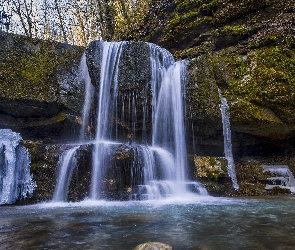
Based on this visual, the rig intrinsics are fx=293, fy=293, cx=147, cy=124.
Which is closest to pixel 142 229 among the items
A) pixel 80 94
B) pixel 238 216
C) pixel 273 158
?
pixel 238 216

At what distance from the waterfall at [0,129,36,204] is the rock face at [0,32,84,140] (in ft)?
8.54

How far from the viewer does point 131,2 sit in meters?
24.0

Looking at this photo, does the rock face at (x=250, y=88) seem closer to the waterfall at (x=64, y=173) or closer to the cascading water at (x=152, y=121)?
the cascading water at (x=152, y=121)

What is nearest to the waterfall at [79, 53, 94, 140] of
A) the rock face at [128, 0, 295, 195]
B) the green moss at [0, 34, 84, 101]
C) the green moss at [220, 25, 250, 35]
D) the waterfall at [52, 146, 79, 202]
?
the green moss at [0, 34, 84, 101]

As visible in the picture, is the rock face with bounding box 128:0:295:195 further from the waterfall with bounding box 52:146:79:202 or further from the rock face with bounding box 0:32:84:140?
the rock face with bounding box 0:32:84:140

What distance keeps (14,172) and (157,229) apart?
19.0 feet

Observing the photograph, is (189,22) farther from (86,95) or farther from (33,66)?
(33,66)

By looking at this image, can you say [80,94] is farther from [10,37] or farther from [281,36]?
[281,36]

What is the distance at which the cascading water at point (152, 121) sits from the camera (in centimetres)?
820

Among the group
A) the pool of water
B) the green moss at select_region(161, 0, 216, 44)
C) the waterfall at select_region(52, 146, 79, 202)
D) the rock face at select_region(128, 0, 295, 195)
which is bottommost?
the pool of water

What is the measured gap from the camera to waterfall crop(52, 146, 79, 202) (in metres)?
7.89

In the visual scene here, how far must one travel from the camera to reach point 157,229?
3.93 meters

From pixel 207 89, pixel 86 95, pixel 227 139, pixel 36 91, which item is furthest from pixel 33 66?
pixel 227 139

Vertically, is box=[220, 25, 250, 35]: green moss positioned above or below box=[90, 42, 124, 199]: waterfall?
above
